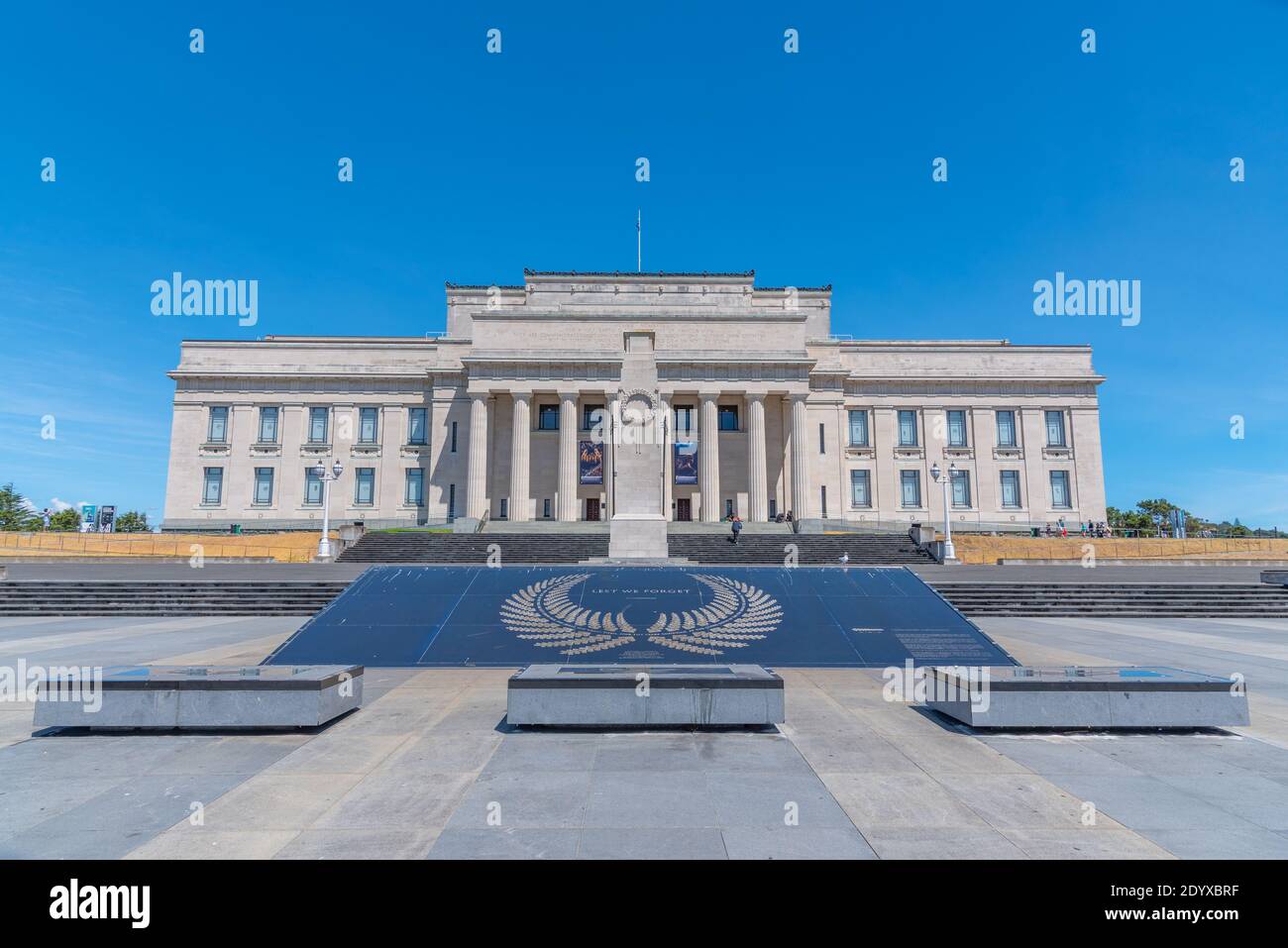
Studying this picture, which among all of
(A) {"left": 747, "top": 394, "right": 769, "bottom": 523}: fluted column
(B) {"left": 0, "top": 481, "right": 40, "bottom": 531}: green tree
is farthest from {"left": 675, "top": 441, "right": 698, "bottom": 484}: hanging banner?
(B) {"left": 0, "top": 481, "right": 40, "bottom": 531}: green tree

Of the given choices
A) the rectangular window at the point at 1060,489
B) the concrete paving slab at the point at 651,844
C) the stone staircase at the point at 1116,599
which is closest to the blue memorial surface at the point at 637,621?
the concrete paving slab at the point at 651,844

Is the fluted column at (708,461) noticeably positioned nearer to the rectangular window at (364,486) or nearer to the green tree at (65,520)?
the rectangular window at (364,486)

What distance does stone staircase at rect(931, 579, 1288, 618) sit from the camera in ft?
74.8

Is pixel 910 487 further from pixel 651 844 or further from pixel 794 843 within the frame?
pixel 651 844

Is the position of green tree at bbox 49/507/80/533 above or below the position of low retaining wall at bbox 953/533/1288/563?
above

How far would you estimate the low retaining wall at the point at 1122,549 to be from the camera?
3572 centimetres

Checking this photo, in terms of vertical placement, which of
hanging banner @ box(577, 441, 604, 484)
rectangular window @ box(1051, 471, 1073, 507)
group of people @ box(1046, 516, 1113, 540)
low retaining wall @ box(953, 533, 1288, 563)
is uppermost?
hanging banner @ box(577, 441, 604, 484)

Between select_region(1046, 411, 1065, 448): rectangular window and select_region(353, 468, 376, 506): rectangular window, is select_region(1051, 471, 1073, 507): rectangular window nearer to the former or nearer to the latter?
select_region(1046, 411, 1065, 448): rectangular window

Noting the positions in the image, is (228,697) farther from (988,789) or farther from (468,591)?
(988,789)

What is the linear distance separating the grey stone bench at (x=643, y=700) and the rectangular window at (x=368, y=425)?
53.4 m

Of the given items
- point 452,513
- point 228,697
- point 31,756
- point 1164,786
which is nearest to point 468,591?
point 228,697

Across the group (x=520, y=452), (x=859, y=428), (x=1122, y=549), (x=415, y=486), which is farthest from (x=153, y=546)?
(x=1122, y=549)

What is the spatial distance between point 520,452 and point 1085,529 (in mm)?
46147

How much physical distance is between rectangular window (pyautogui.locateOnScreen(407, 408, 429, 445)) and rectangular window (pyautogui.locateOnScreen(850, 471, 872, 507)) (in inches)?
1460
